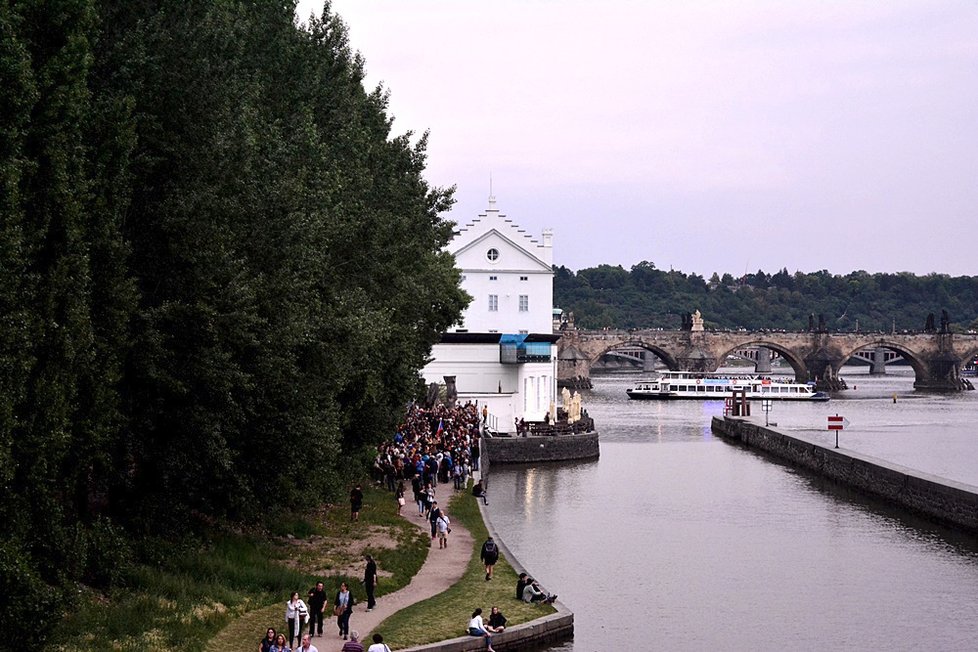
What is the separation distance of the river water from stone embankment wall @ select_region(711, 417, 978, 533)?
2.72 ft

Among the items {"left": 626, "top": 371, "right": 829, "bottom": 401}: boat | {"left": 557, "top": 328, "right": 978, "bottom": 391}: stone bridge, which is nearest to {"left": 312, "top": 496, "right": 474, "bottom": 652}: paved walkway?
{"left": 626, "top": 371, "right": 829, "bottom": 401}: boat

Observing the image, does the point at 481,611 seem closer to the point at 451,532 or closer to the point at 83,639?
the point at 83,639

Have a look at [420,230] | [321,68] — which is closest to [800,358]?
[420,230]

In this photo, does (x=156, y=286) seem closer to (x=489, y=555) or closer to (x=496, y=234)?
(x=489, y=555)

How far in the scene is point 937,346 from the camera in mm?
176375

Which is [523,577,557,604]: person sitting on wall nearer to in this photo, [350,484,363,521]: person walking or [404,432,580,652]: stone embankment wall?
[404,432,580,652]: stone embankment wall

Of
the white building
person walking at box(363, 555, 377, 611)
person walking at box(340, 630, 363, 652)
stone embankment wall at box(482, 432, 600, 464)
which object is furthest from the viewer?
the white building

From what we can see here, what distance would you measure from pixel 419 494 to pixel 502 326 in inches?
1569

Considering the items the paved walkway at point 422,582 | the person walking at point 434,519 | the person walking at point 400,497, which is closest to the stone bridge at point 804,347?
the person walking at point 400,497

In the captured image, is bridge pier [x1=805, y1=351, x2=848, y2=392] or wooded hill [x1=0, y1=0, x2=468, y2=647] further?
bridge pier [x1=805, y1=351, x2=848, y2=392]

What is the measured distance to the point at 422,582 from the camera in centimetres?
3077

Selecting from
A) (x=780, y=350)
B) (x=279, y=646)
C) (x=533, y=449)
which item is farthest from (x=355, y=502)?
(x=780, y=350)

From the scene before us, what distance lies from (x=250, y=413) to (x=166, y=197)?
17.3ft

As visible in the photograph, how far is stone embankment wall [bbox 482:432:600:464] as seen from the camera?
6919cm
